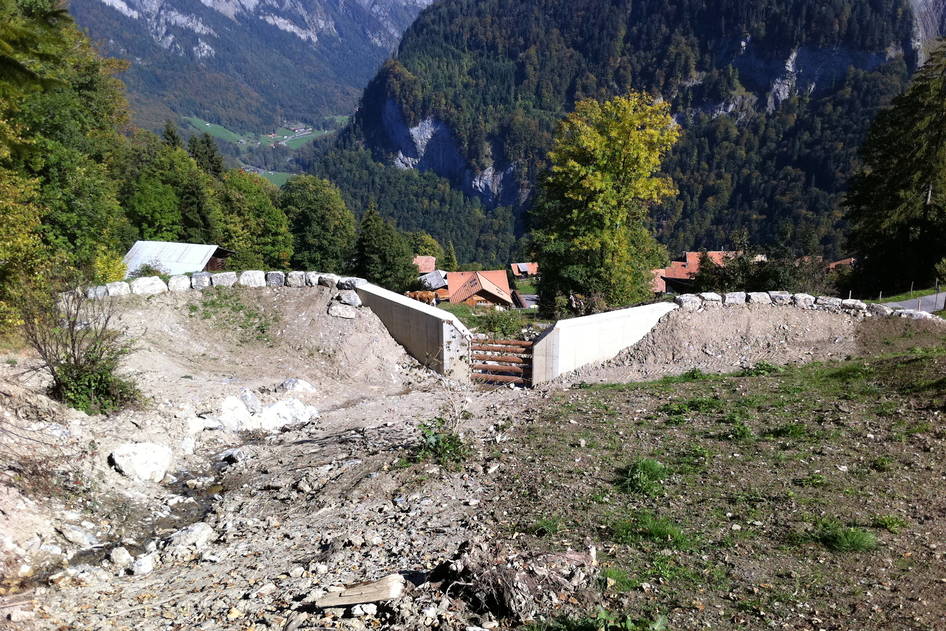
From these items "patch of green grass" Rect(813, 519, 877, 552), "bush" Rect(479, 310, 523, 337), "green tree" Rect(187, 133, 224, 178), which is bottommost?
"patch of green grass" Rect(813, 519, 877, 552)

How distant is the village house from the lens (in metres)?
28.0

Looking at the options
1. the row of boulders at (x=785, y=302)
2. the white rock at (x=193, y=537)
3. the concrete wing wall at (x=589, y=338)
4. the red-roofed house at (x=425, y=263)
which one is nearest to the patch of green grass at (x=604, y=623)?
the white rock at (x=193, y=537)

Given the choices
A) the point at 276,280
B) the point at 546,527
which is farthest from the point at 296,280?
the point at 546,527

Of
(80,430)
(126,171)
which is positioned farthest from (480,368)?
(126,171)

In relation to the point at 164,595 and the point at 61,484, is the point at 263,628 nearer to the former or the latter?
the point at 164,595

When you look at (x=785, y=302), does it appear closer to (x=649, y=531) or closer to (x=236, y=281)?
(x=649, y=531)

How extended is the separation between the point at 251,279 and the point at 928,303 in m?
26.9

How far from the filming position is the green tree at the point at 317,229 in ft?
181

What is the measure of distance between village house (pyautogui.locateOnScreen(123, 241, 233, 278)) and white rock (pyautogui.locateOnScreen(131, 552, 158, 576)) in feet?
73.2

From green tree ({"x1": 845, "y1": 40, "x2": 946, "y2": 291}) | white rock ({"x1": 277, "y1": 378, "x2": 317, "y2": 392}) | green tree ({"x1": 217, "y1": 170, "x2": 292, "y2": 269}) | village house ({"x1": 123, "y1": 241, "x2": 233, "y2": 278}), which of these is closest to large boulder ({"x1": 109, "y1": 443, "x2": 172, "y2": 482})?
white rock ({"x1": 277, "y1": 378, "x2": 317, "y2": 392})

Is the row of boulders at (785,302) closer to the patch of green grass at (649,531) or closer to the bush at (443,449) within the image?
the bush at (443,449)

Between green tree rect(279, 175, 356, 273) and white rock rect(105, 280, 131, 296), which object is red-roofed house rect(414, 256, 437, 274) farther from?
white rock rect(105, 280, 131, 296)

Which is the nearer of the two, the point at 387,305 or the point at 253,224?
the point at 387,305

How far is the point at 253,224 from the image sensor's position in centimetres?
5119
